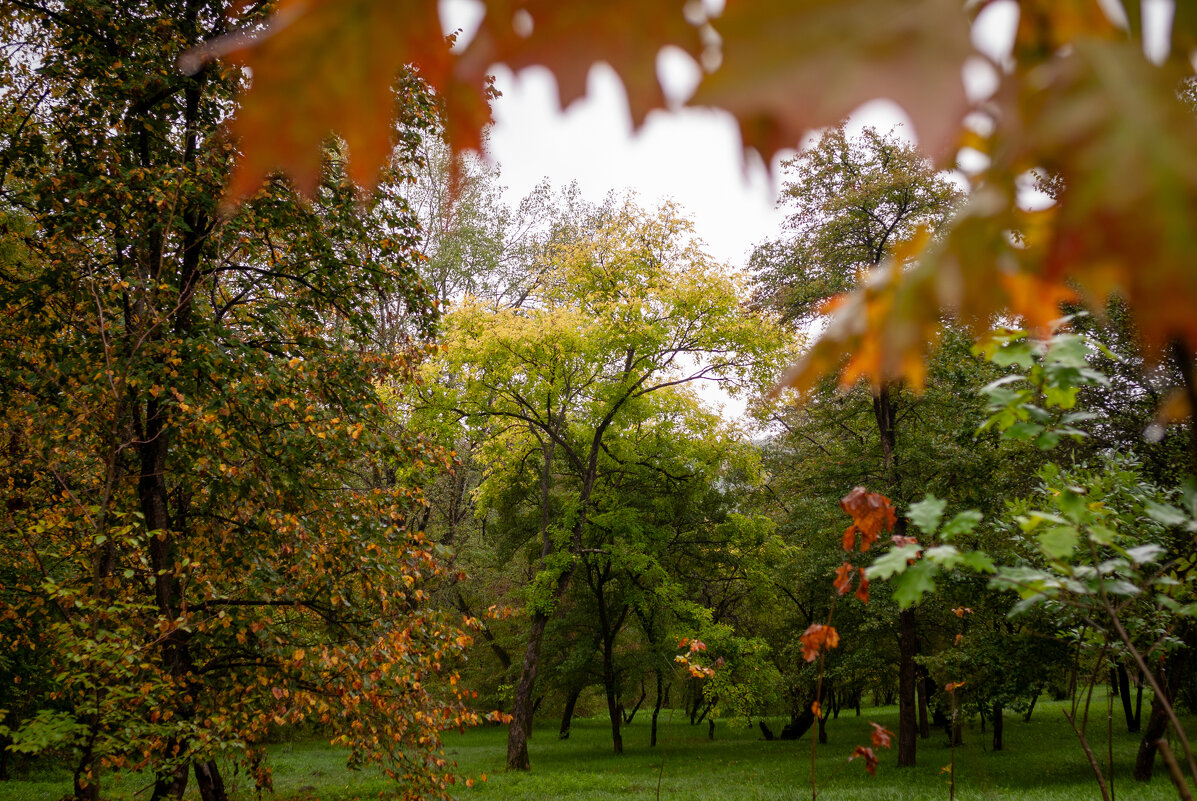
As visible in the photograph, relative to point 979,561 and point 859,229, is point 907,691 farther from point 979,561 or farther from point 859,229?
point 979,561

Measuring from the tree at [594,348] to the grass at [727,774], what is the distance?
8.73ft

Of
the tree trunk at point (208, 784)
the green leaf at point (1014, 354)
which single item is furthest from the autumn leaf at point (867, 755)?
the tree trunk at point (208, 784)

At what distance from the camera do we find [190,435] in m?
5.41

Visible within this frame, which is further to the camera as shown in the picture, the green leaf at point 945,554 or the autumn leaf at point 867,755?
the autumn leaf at point 867,755

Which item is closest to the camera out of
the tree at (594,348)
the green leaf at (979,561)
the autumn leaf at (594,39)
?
the autumn leaf at (594,39)

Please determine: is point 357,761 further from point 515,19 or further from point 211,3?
point 211,3

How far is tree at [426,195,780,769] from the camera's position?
15125 millimetres

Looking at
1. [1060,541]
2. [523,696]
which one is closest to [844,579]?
[1060,541]

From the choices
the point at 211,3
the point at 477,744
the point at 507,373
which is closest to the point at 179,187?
the point at 211,3

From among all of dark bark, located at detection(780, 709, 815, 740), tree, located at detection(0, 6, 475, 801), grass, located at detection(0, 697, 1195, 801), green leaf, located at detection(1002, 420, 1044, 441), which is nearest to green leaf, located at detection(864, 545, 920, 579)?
green leaf, located at detection(1002, 420, 1044, 441)

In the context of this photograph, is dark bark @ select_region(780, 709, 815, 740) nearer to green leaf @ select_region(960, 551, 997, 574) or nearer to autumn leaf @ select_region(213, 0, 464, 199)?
green leaf @ select_region(960, 551, 997, 574)

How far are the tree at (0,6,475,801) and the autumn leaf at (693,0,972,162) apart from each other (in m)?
4.55

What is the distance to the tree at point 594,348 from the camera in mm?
15125

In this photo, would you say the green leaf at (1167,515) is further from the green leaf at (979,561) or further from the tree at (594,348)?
the tree at (594,348)
